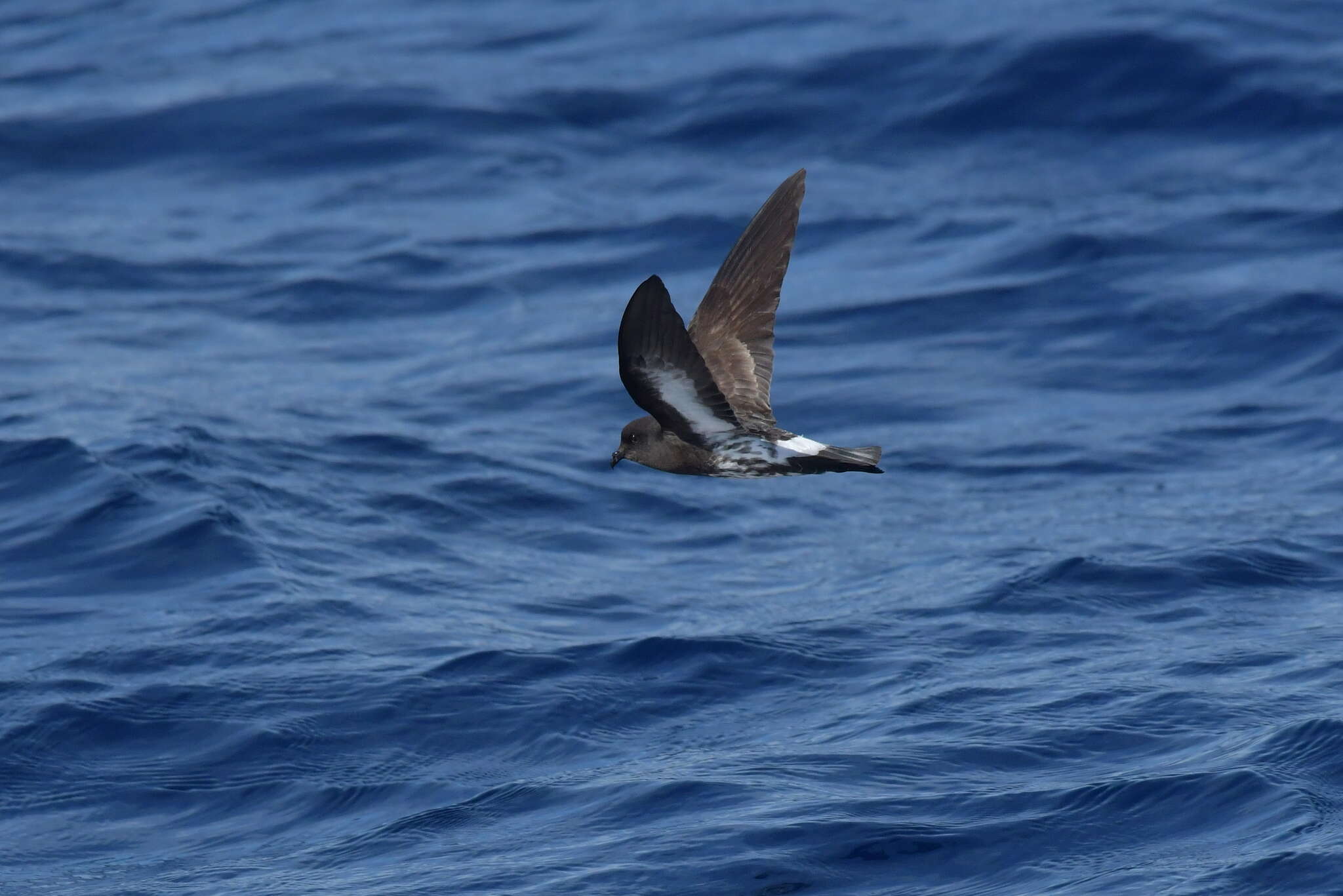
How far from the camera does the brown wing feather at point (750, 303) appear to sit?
879cm

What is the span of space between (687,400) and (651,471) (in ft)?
21.9

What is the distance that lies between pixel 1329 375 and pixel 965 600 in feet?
14.6

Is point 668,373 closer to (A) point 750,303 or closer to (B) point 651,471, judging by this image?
(A) point 750,303

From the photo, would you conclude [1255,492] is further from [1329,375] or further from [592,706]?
[592,706]

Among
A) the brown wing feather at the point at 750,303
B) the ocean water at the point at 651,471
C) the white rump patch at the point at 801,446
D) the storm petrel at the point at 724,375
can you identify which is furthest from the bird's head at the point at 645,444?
the ocean water at the point at 651,471

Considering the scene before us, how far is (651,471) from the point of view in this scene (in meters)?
14.4

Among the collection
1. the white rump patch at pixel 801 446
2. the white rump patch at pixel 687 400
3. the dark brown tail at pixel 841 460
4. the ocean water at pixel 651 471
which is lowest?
the ocean water at pixel 651 471

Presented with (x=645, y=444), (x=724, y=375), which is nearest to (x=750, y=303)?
(x=724, y=375)

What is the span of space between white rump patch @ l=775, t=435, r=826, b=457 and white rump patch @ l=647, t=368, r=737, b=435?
0.23m

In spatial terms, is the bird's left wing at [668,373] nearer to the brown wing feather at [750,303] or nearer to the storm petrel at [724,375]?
the storm petrel at [724,375]

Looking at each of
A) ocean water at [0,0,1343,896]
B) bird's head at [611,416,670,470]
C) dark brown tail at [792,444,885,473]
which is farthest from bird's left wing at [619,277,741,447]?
ocean water at [0,0,1343,896]

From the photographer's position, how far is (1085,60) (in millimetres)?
18797

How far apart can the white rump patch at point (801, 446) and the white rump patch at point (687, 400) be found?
0.74 ft

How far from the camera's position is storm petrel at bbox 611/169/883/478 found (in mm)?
7301
